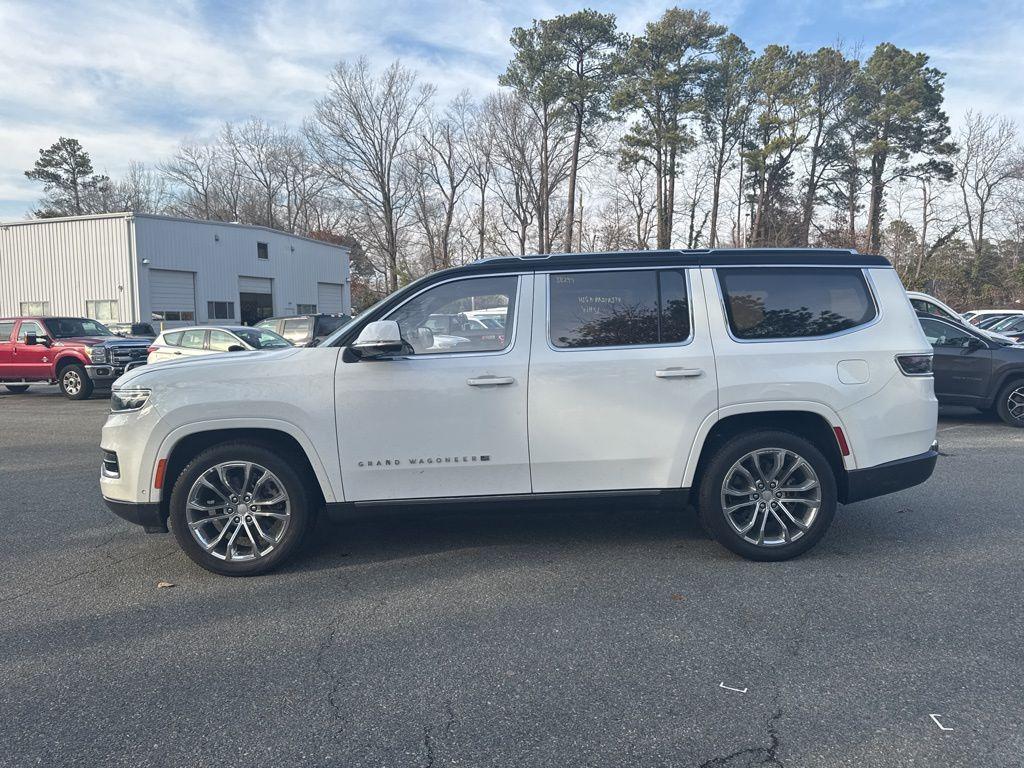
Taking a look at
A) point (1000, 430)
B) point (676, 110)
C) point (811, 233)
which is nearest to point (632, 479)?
point (1000, 430)

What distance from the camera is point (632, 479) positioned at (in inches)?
176

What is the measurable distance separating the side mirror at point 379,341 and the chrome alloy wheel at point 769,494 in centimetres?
226

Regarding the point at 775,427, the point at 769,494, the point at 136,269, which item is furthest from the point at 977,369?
the point at 136,269

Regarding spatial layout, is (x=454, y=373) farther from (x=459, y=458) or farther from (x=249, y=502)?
(x=249, y=502)

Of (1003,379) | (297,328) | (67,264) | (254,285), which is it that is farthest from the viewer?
(254,285)

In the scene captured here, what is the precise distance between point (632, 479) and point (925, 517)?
2786mm

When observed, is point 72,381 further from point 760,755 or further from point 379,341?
point 760,755

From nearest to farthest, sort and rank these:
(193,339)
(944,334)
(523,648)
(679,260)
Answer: (523,648) < (679,260) < (944,334) < (193,339)

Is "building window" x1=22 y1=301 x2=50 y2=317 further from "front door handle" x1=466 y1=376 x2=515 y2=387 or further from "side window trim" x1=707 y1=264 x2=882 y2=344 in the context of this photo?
"side window trim" x1=707 y1=264 x2=882 y2=344

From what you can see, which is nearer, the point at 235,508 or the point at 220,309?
the point at 235,508

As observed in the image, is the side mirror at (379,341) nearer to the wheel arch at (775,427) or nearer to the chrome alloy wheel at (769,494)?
the wheel arch at (775,427)

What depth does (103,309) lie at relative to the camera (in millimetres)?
30703

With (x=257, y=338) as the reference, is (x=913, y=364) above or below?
below

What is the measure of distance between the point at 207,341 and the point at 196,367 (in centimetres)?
1091
